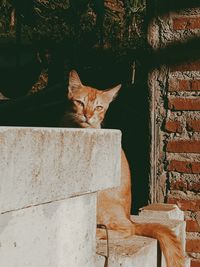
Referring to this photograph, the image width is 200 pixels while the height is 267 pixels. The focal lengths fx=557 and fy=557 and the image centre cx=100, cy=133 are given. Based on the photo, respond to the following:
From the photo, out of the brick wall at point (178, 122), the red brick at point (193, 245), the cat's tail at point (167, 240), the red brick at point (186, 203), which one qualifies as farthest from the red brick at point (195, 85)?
the cat's tail at point (167, 240)

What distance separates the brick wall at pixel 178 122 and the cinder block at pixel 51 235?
1.62 m

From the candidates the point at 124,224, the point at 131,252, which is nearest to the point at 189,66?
the point at 124,224

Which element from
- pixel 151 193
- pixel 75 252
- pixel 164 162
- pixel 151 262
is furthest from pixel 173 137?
pixel 75 252

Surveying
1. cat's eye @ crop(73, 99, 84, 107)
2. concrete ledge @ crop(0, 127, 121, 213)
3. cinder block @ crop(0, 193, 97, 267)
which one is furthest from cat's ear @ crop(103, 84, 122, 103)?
cinder block @ crop(0, 193, 97, 267)

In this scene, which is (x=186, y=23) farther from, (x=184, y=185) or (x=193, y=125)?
(x=184, y=185)

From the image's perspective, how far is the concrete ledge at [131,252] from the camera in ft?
6.05

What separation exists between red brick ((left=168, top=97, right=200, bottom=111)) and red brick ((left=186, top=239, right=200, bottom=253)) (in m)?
0.73

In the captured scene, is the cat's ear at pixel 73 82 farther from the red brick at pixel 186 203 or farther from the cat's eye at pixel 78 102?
the red brick at pixel 186 203

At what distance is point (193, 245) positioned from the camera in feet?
10.1

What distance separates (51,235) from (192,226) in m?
1.90

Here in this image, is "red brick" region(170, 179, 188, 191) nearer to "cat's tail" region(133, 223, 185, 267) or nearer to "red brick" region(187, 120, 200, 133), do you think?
"red brick" region(187, 120, 200, 133)

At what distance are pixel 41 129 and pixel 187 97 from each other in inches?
77.7

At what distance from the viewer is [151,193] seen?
3.25 meters

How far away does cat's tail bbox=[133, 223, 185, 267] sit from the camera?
7.48 ft
